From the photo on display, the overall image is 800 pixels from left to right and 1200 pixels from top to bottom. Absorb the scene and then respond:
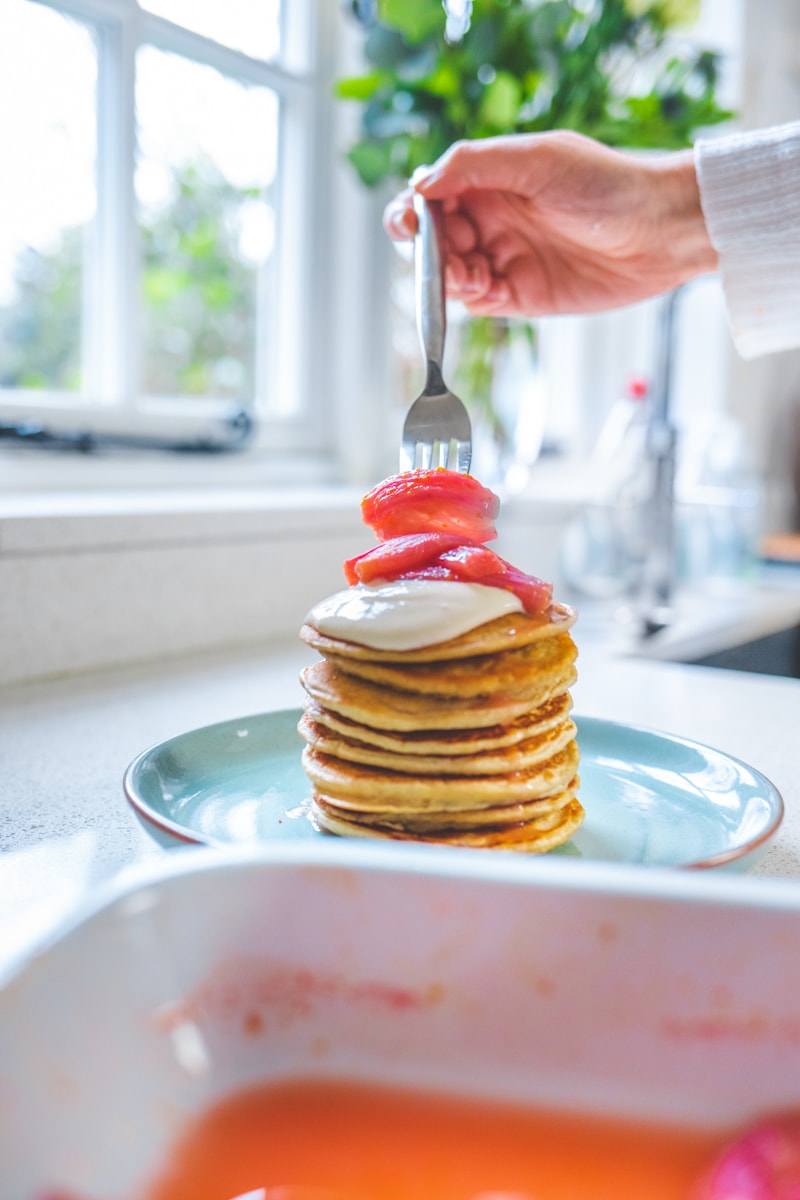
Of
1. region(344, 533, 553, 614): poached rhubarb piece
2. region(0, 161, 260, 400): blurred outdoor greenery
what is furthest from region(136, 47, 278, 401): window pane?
region(344, 533, 553, 614): poached rhubarb piece

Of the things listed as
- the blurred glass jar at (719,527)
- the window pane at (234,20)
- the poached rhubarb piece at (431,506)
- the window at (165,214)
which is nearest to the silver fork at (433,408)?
the poached rhubarb piece at (431,506)

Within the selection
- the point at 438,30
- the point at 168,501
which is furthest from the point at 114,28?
the point at 168,501

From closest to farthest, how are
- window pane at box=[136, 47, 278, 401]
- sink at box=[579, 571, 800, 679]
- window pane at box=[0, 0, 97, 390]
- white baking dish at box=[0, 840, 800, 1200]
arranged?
white baking dish at box=[0, 840, 800, 1200]
window pane at box=[0, 0, 97, 390]
sink at box=[579, 571, 800, 679]
window pane at box=[136, 47, 278, 401]

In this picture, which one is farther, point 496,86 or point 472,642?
point 496,86

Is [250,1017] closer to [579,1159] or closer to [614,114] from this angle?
[579,1159]

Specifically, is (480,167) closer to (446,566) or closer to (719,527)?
(446,566)

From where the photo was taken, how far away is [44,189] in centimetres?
165

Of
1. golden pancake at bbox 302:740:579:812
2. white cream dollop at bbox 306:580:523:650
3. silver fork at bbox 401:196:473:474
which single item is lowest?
golden pancake at bbox 302:740:579:812

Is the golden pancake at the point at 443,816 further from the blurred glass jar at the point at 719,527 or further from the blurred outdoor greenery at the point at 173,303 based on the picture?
the blurred glass jar at the point at 719,527

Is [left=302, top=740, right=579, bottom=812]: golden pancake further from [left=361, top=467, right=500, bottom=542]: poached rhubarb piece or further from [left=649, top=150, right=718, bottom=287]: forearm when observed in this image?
[left=649, top=150, right=718, bottom=287]: forearm

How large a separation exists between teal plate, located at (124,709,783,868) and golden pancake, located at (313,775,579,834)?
4cm

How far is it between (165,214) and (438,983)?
5.65ft

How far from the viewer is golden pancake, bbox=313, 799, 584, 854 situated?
59cm

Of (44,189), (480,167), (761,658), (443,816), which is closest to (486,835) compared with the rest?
(443,816)
